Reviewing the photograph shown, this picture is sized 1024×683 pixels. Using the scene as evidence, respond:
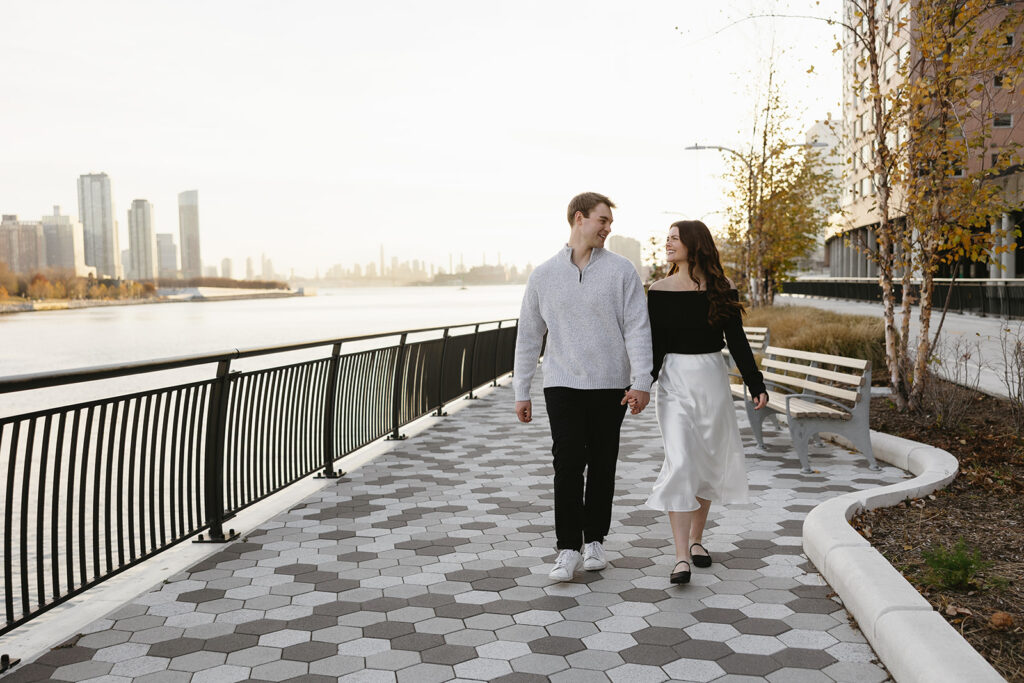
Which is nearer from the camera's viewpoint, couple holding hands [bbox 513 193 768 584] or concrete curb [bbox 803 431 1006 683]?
concrete curb [bbox 803 431 1006 683]

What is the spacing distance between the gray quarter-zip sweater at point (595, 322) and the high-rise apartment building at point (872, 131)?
4.86m

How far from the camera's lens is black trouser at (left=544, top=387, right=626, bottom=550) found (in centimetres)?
472

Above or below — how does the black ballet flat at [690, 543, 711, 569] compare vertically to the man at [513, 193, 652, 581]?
below

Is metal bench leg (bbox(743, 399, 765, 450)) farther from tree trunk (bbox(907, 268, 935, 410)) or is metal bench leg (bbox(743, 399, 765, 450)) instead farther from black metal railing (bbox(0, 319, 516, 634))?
black metal railing (bbox(0, 319, 516, 634))

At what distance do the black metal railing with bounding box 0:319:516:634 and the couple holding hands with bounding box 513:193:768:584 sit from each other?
7.11 feet

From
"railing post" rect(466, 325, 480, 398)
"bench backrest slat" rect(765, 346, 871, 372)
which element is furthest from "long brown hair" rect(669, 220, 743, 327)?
"railing post" rect(466, 325, 480, 398)

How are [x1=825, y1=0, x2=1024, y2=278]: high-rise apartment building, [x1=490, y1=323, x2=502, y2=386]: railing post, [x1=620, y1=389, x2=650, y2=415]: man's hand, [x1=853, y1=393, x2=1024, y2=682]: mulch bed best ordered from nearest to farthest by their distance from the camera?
[x1=853, y1=393, x2=1024, y2=682]: mulch bed < [x1=620, y1=389, x2=650, y2=415]: man's hand < [x1=825, y1=0, x2=1024, y2=278]: high-rise apartment building < [x1=490, y1=323, x2=502, y2=386]: railing post

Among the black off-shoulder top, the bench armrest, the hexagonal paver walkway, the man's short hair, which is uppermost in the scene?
the man's short hair

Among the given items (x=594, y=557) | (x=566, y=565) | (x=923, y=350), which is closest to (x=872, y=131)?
(x=923, y=350)

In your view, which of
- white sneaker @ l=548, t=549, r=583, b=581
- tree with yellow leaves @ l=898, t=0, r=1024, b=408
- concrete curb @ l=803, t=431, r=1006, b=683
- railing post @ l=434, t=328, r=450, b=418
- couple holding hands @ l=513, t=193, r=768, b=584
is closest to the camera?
concrete curb @ l=803, t=431, r=1006, b=683

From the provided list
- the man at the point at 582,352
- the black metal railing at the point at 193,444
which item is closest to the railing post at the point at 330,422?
the black metal railing at the point at 193,444

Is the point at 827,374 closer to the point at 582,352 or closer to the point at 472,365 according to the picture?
the point at 582,352

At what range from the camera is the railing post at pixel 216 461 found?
226 inches

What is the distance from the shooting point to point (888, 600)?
3773mm
